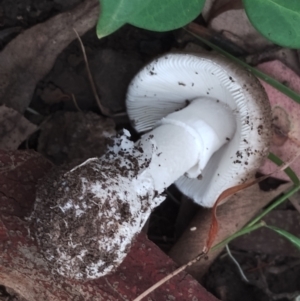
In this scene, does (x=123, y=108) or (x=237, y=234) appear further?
(x=123, y=108)

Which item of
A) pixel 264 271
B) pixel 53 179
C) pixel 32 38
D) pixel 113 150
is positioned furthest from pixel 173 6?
pixel 264 271

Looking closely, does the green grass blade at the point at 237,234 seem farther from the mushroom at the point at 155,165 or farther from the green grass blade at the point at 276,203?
the mushroom at the point at 155,165

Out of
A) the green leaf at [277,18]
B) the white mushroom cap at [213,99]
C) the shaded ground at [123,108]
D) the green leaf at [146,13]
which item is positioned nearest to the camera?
the green leaf at [146,13]

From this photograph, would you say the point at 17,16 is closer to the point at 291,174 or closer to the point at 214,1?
the point at 214,1

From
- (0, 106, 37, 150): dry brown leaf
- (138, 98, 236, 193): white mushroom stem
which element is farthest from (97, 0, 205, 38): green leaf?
(0, 106, 37, 150): dry brown leaf

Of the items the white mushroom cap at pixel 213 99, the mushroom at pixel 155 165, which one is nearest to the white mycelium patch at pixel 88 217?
the mushroom at pixel 155 165

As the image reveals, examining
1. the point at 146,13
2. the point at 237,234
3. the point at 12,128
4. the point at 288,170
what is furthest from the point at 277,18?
the point at 12,128

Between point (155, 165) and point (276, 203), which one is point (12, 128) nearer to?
point (155, 165)
